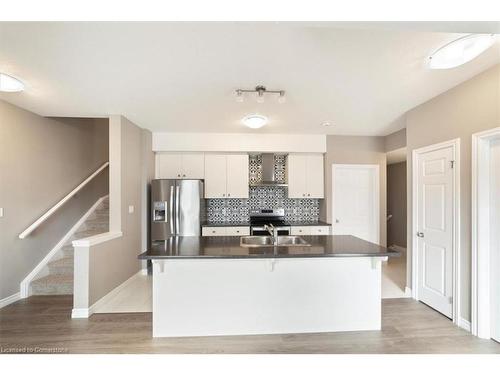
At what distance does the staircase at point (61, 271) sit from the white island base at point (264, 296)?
1.93 m

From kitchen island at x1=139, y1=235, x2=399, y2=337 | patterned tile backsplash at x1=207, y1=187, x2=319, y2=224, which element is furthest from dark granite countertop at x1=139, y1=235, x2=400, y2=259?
patterned tile backsplash at x1=207, y1=187, x2=319, y2=224

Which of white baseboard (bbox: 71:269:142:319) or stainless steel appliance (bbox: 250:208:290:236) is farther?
stainless steel appliance (bbox: 250:208:290:236)

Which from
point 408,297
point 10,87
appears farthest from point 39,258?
point 408,297

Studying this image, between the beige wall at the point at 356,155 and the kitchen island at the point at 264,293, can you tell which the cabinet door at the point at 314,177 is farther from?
the kitchen island at the point at 264,293

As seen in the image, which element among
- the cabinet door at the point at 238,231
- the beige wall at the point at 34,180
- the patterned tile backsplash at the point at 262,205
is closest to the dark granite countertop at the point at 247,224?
the cabinet door at the point at 238,231

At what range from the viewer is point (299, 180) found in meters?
4.48

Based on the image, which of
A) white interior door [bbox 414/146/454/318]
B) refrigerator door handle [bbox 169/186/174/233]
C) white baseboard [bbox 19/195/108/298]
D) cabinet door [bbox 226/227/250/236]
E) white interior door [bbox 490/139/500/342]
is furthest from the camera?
cabinet door [bbox 226/227/250/236]

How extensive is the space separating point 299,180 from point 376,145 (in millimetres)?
1627

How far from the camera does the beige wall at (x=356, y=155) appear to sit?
4492 mm

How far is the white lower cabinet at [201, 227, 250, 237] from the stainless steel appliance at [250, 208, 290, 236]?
125 millimetres

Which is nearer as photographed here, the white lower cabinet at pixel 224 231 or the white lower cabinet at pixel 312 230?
the white lower cabinet at pixel 224 231

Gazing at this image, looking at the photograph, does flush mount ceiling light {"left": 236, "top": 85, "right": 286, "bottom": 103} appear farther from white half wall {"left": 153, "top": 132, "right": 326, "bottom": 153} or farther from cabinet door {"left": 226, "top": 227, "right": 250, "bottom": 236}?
cabinet door {"left": 226, "top": 227, "right": 250, "bottom": 236}

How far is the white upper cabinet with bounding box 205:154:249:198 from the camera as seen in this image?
4355 millimetres
